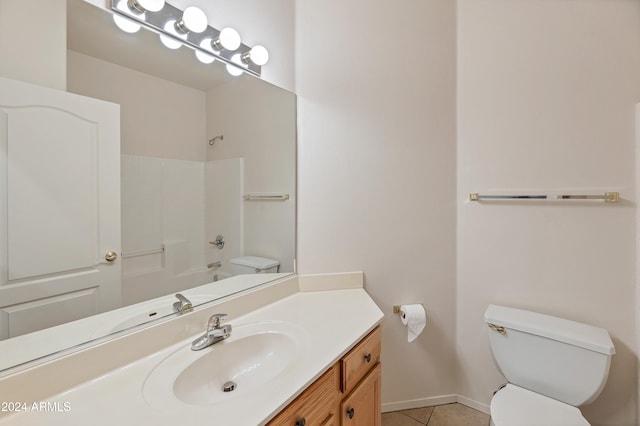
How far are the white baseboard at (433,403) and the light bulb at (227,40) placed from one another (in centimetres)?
214

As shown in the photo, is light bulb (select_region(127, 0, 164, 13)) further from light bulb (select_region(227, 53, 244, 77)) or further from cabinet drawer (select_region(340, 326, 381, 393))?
cabinet drawer (select_region(340, 326, 381, 393))

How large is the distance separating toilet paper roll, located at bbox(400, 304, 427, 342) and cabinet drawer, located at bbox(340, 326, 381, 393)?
42 cm

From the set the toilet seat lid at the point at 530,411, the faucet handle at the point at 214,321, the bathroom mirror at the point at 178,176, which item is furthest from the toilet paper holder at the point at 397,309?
the faucet handle at the point at 214,321

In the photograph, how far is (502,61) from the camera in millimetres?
1523

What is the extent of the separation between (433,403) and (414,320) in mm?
651

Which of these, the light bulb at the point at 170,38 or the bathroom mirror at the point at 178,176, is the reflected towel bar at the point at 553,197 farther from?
the light bulb at the point at 170,38

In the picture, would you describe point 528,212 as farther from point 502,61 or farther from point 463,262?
point 502,61


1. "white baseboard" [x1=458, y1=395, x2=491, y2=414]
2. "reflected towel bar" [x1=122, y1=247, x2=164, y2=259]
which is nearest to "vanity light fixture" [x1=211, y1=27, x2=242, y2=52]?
"reflected towel bar" [x1=122, y1=247, x2=164, y2=259]

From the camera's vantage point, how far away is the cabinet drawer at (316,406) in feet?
2.29

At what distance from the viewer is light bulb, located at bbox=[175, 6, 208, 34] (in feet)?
3.39

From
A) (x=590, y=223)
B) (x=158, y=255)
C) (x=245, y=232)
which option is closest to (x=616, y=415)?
(x=590, y=223)

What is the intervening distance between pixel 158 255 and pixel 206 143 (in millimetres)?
497

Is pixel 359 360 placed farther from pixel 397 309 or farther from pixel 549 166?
pixel 549 166

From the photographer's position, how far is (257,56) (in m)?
1.32
